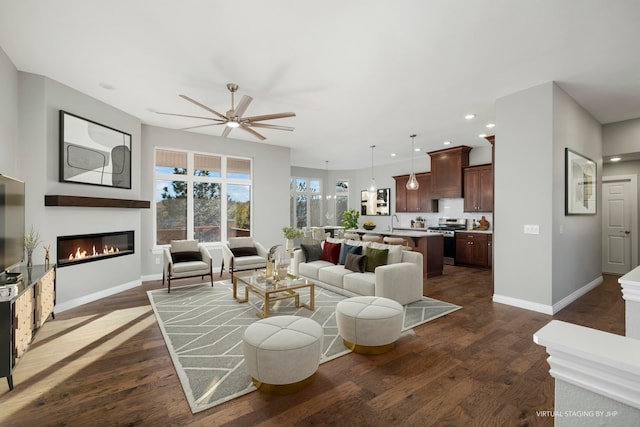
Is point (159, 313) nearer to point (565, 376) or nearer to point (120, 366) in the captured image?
point (120, 366)

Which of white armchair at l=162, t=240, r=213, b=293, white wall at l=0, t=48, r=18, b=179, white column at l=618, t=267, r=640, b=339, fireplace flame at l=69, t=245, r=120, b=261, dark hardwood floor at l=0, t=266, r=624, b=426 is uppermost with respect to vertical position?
white wall at l=0, t=48, r=18, b=179

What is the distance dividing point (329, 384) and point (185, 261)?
12.6ft

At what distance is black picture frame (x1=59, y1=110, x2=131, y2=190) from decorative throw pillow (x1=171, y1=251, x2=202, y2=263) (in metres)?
1.45

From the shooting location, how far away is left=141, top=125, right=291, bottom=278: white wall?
5.73 metres

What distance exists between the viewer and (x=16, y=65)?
3.52 metres

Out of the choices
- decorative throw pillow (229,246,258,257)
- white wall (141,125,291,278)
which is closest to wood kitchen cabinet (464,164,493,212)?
white wall (141,125,291,278)

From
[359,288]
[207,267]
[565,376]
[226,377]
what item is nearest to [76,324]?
[207,267]

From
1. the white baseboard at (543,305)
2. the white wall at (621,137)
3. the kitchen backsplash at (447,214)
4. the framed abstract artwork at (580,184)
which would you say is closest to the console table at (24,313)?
the white baseboard at (543,305)

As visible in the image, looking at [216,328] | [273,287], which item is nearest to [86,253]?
[216,328]

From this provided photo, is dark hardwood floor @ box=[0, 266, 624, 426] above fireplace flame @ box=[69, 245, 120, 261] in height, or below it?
below

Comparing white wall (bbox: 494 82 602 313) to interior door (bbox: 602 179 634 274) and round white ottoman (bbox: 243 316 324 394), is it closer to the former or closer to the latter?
interior door (bbox: 602 179 634 274)

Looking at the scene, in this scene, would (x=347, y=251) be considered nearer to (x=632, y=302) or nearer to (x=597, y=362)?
(x=632, y=302)

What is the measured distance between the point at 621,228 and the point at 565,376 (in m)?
7.65

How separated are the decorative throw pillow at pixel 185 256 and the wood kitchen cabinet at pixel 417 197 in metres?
6.09
